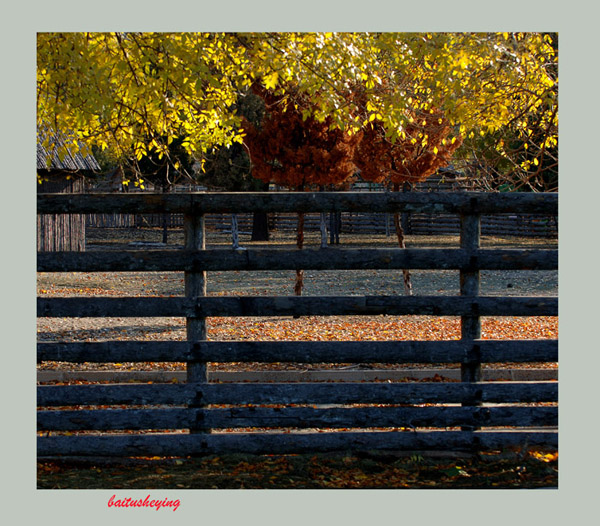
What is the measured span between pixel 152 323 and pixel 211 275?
8.08 metres

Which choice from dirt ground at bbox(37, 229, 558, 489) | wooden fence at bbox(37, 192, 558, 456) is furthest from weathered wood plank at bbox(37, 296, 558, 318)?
dirt ground at bbox(37, 229, 558, 489)

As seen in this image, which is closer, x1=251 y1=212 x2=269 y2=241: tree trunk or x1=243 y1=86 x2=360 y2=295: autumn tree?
x1=243 y1=86 x2=360 y2=295: autumn tree

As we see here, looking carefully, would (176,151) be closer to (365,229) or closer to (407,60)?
(365,229)

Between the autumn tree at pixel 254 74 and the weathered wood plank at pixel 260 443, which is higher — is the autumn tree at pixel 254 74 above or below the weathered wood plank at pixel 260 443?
above

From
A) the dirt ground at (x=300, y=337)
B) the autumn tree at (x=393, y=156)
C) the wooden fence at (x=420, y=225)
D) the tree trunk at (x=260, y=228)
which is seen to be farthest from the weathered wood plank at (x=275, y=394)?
the wooden fence at (x=420, y=225)

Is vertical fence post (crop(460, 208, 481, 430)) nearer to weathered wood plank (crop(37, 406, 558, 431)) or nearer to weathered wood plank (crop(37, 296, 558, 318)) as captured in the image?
weathered wood plank (crop(37, 296, 558, 318))

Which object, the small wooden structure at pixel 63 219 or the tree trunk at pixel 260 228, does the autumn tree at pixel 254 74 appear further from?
the tree trunk at pixel 260 228

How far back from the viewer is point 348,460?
17.3 feet

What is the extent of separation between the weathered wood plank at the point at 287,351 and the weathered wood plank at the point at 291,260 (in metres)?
0.55

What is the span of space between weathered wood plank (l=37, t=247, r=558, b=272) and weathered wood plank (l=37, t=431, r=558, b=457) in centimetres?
122

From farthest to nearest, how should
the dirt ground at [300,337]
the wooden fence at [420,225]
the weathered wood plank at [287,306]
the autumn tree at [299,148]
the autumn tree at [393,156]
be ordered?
1. the wooden fence at [420,225]
2. the autumn tree at [393,156]
3. the autumn tree at [299,148]
4. the weathered wood plank at [287,306]
5. the dirt ground at [300,337]

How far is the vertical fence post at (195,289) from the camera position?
529cm

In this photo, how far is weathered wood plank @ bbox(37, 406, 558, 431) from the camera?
17.3 ft

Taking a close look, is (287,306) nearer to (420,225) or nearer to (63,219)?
(63,219)
